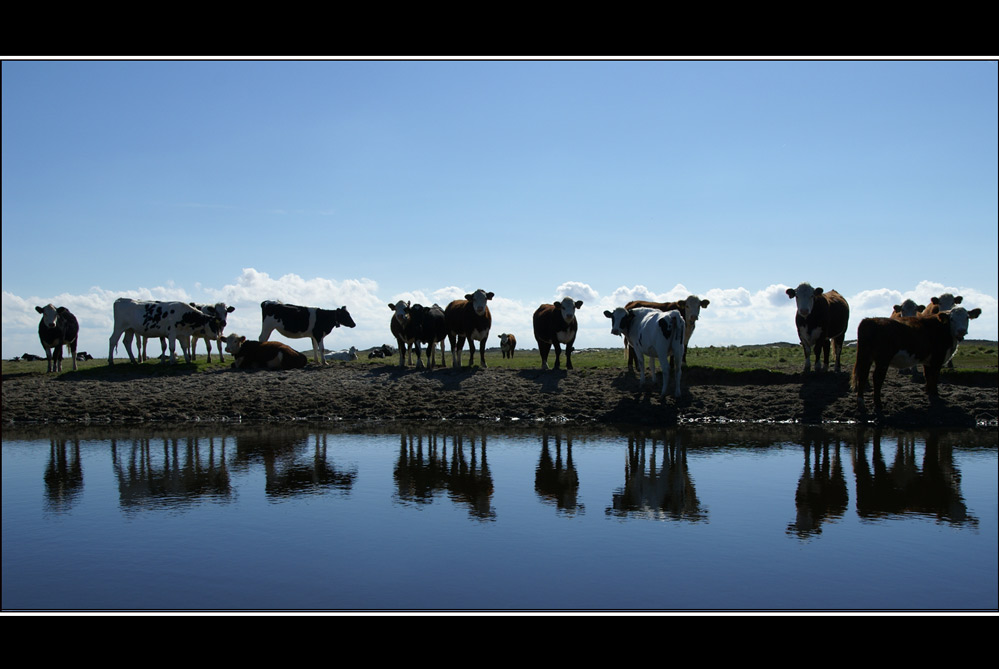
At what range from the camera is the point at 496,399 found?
22.0 metres

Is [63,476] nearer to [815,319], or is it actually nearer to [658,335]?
[658,335]

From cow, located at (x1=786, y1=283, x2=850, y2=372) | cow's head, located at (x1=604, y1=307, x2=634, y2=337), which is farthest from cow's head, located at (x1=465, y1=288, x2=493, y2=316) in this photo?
cow, located at (x1=786, y1=283, x2=850, y2=372)

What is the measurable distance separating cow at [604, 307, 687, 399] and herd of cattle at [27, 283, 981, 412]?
0.03 meters

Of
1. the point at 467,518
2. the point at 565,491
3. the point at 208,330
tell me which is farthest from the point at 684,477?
the point at 208,330

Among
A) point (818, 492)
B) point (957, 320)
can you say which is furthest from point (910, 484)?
point (957, 320)

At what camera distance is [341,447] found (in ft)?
55.5

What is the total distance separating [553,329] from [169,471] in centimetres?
1451

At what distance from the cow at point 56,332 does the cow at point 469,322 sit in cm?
1411

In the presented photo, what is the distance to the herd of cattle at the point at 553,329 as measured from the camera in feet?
63.1

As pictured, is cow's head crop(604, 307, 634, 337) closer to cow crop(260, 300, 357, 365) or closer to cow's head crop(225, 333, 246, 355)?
cow crop(260, 300, 357, 365)

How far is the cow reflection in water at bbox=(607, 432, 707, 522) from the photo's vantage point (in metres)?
10.8

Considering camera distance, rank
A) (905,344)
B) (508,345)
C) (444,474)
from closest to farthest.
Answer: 1. (444,474)
2. (905,344)
3. (508,345)

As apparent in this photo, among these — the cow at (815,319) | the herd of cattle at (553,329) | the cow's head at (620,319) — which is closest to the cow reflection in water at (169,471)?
the herd of cattle at (553,329)

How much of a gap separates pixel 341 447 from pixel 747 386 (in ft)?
39.0
